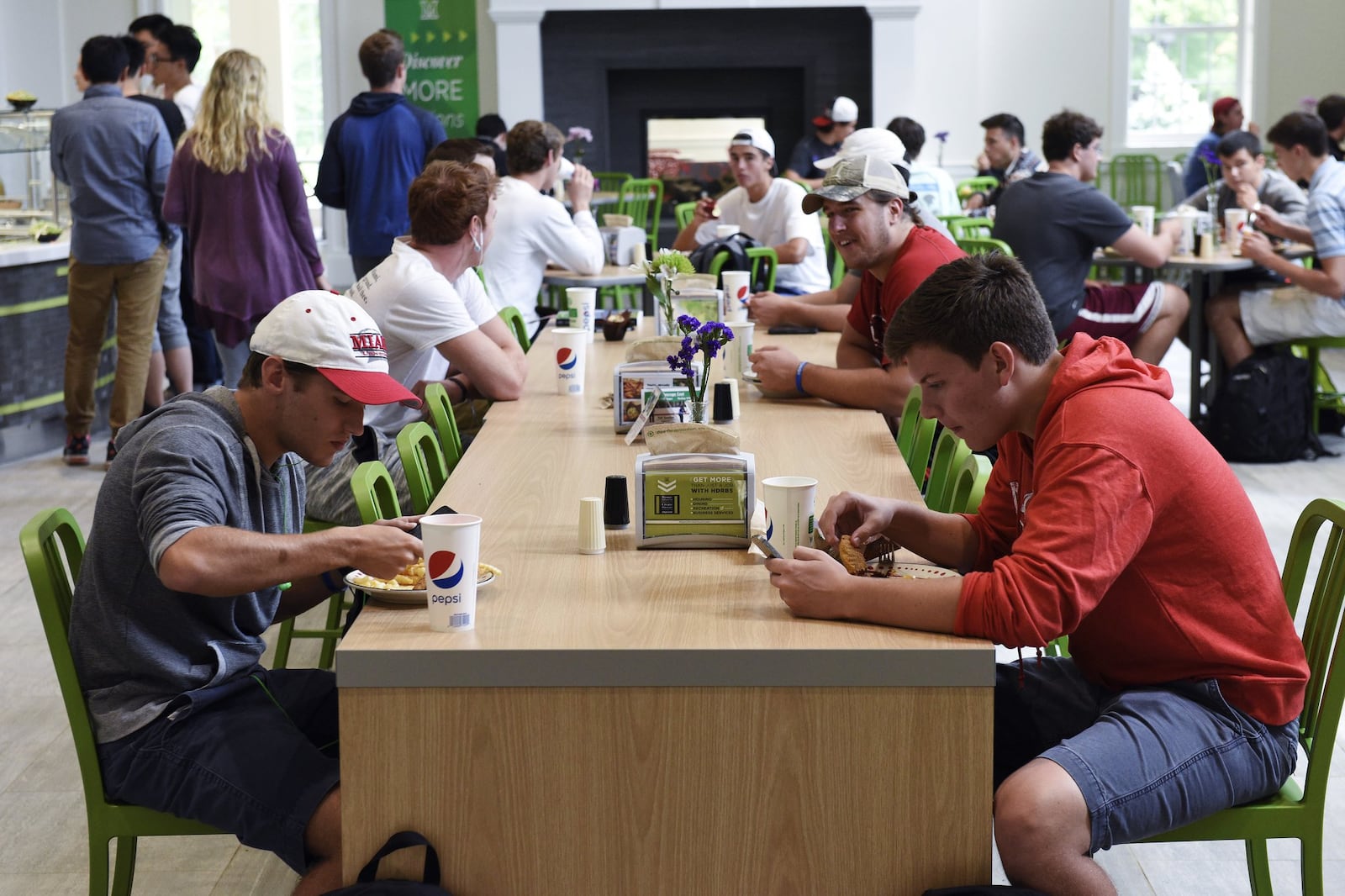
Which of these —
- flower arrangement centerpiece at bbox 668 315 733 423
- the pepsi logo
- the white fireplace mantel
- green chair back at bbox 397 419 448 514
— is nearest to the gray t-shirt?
flower arrangement centerpiece at bbox 668 315 733 423

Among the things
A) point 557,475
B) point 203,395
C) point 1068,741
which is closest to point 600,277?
point 557,475

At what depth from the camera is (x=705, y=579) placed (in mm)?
1938

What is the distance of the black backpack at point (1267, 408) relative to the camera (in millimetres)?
5535

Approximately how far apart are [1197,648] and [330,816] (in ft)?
3.74

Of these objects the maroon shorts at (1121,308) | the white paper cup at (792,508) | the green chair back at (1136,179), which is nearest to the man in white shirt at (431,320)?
the white paper cup at (792,508)

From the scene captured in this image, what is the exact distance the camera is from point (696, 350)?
9.38 ft

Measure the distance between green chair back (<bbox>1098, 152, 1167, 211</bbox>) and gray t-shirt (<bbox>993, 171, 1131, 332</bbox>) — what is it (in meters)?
5.76

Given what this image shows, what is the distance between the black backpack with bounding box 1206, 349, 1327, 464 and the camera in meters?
5.54

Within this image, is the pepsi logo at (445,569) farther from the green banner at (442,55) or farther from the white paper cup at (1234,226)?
the green banner at (442,55)

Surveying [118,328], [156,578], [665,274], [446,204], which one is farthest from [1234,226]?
[156,578]

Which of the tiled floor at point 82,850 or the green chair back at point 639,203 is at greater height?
the green chair back at point 639,203

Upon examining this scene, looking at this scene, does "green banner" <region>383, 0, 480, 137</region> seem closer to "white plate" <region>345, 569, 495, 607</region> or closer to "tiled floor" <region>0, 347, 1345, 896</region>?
"tiled floor" <region>0, 347, 1345, 896</region>

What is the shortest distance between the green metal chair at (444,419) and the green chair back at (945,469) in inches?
39.2

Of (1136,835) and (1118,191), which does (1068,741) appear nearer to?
(1136,835)
